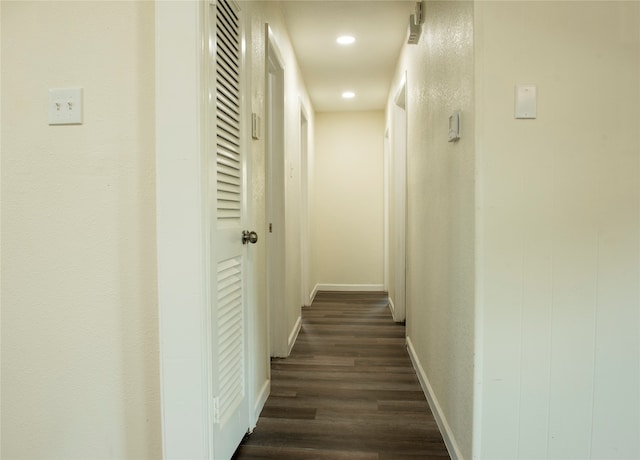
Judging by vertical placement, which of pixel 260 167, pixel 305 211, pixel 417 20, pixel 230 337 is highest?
pixel 417 20

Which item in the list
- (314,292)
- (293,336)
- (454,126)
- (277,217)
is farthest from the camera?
(314,292)

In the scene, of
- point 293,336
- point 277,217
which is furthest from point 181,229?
point 293,336

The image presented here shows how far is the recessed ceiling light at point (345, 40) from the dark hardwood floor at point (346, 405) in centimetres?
248

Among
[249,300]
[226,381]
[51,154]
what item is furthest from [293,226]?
[51,154]

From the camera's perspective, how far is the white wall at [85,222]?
120 centimetres

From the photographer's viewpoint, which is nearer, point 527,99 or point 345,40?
point 527,99

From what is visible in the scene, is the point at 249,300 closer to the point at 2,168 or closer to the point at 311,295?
the point at 2,168

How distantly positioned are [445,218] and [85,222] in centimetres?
140

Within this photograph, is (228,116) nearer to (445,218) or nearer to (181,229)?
(181,229)

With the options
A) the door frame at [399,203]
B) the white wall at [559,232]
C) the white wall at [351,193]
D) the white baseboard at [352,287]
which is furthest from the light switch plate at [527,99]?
the white baseboard at [352,287]

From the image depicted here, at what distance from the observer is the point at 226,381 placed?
4.90 ft

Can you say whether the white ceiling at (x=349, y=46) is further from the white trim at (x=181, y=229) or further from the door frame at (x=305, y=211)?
the white trim at (x=181, y=229)

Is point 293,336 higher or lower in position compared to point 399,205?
lower

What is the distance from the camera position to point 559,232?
4.18ft
